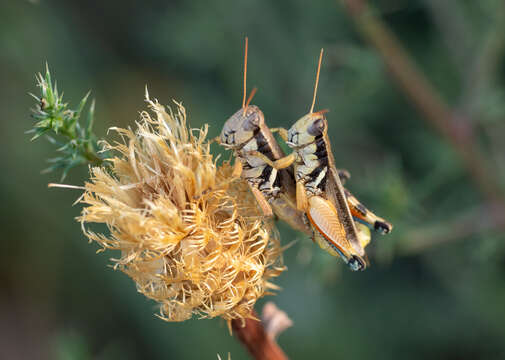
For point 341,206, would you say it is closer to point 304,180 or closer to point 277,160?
point 304,180

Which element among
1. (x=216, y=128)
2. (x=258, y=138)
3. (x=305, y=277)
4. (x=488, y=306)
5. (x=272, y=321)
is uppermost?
(x=216, y=128)

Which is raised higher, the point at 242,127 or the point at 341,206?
the point at 242,127

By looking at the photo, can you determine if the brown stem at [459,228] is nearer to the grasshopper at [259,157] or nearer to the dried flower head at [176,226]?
the grasshopper at [259,157]

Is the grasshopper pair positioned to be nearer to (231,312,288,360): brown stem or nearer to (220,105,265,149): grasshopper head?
(220,105,265,149): grasshopper head

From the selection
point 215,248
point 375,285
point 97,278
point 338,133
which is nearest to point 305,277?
point 375,285

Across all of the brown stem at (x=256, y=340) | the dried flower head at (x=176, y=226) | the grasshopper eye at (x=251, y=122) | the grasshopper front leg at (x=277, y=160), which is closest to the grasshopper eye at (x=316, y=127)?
the grasshopper front leg at (x=277, y=160)

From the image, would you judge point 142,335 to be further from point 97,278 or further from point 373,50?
point 373,50

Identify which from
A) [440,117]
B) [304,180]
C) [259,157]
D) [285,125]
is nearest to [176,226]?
[259,157]
